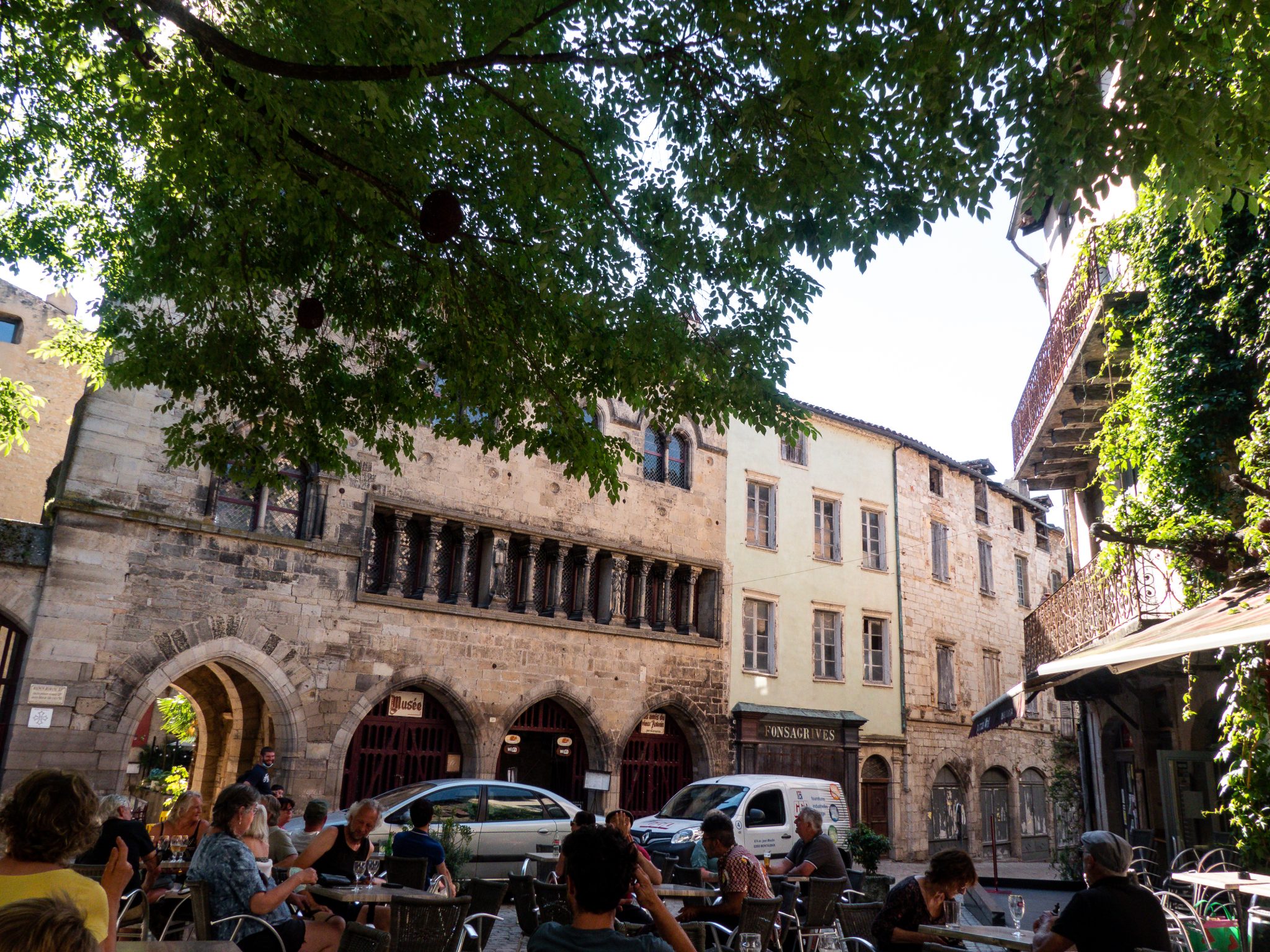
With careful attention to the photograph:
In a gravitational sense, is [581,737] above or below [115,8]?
below

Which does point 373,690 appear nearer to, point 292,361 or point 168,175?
point 292,361

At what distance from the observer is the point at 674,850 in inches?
513

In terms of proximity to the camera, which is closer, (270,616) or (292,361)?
(292,361)

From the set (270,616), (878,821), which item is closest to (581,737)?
(270,616)

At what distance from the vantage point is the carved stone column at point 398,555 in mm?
17531

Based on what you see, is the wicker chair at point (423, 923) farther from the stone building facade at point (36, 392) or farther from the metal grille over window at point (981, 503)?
the metal grille over window at point (981, 503)

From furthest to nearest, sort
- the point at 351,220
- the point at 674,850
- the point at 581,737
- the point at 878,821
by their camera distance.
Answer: the point at 878,821
the point at 581,737
the point at 674,850
the point at 351,220

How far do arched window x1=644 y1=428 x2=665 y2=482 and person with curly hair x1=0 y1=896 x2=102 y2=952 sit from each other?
63.9 ft

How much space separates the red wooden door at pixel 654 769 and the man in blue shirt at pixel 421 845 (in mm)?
12504

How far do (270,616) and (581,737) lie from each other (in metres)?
6.74

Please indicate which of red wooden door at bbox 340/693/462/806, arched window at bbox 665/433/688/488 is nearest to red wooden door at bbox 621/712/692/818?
red wooden door at bbox 340/693/462/806

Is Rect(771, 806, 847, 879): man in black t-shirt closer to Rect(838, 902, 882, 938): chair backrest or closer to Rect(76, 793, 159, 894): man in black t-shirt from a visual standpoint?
Rect(838, 902, 882, 938): chair backrest

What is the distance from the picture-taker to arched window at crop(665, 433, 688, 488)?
22.0m

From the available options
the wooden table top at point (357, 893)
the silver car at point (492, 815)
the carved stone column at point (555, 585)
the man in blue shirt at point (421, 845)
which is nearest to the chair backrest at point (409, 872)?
the man in blue shirt at point (421, 845)
